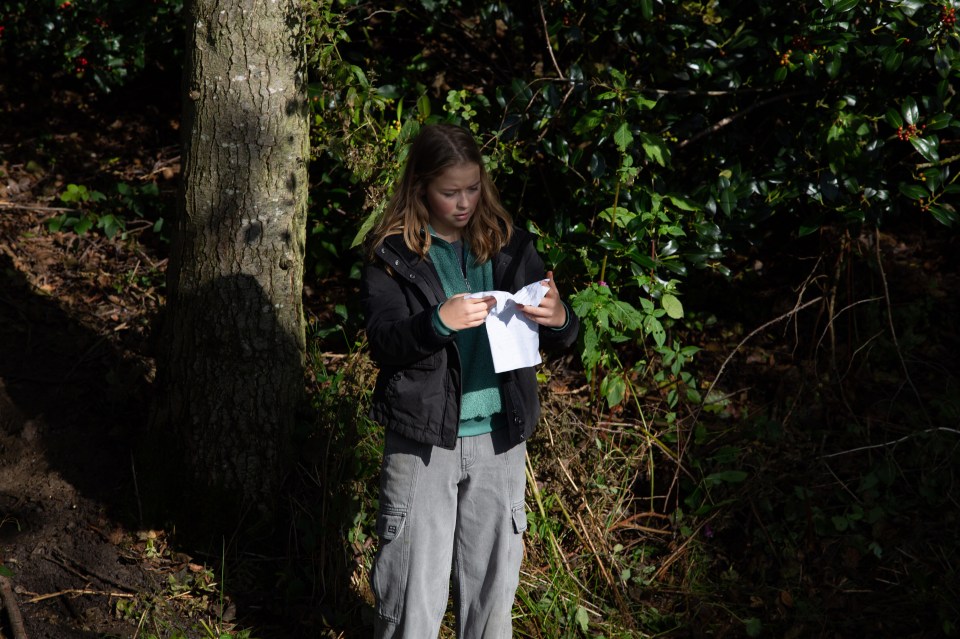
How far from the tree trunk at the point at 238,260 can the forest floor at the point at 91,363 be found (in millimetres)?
357

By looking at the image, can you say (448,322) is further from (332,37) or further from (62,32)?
(62,32)

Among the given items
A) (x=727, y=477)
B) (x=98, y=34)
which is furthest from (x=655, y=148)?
(x=98, y=34)

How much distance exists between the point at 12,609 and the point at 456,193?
85.7 inches

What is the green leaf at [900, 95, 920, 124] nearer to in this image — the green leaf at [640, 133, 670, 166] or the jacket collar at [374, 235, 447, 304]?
the green leaf at [640, 133, 670, 166]

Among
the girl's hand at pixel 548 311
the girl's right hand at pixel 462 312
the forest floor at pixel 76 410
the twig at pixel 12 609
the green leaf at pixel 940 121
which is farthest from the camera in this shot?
the green leaf at pixel 940 121

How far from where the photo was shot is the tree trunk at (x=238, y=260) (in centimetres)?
321

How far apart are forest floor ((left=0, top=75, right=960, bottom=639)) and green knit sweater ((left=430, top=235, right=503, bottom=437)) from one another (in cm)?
149

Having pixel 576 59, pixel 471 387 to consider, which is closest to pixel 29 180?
pixel 576 59

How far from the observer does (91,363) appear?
3998 mm

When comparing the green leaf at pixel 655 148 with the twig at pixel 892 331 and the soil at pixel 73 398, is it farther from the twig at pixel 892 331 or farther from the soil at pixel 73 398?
the soil at pixel 73 398

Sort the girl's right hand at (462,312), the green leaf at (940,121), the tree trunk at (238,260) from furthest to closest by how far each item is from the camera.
→ the green leaf at (940,121), the tree trunk at (238,260), the girl's right hand at (462,312)

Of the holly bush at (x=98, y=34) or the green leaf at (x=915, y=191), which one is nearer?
the green leaf at (x=915, y=191)

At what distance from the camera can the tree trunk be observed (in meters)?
3.21

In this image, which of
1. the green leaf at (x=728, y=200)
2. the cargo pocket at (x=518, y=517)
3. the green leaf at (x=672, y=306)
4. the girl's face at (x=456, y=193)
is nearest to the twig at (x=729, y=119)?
the green leaf at (x=728, y=200)
